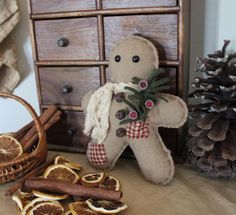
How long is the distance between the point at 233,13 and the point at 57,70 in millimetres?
572

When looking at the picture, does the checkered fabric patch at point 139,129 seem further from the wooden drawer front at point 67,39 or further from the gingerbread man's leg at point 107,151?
the wooden drawer front at point 67,39

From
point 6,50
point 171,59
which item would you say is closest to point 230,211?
point 171,59

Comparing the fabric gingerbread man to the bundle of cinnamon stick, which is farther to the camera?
the bundle of cinnamon stick

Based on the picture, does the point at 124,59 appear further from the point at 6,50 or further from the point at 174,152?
the point at 6,50

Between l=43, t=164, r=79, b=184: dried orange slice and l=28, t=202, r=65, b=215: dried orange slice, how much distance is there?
90 mm

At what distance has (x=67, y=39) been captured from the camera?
0.94 meters

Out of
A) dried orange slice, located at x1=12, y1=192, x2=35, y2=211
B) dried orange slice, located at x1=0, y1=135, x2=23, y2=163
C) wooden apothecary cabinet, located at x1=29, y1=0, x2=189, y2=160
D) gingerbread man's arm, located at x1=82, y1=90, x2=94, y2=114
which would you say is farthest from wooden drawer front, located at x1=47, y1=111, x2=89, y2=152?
dried orange slice, located at x1=12, y1=192, x2=35, y2=211

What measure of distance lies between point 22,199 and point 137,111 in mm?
341

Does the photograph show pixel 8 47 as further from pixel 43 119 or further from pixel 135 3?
pixel 135 3

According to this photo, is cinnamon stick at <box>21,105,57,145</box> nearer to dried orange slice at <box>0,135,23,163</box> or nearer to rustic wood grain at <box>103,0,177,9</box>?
dried orange slice at <box>0,135,23,163</box>

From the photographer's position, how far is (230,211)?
67cm

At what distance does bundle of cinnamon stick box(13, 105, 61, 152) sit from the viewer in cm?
88

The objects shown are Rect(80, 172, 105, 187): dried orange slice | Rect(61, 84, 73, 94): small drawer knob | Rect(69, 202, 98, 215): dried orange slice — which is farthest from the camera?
Rect(61, 84, 73, 94): small drawer knob

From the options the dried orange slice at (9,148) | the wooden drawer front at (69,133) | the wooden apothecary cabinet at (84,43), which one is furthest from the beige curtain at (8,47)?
the dried orange slice at (9,148)
